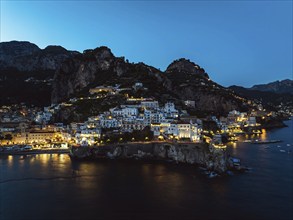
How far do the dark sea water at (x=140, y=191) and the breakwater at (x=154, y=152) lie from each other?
266cm

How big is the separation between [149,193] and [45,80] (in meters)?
142

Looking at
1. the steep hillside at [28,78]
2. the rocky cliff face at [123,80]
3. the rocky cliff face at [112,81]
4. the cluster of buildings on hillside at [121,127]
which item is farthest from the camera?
the steep hillside at [28,78]

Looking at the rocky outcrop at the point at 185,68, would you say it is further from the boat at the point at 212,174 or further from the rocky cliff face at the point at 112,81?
the boat at the point at 212,174

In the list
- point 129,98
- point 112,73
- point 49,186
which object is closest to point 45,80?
point 112,73

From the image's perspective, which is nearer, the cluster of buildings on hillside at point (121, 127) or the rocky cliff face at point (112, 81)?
the cluster of buildings on hillside at point (121, 127)

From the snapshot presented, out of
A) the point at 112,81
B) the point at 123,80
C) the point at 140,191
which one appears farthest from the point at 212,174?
the point at 112,81

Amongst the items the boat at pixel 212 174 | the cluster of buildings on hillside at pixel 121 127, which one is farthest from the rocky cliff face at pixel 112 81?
the boat at pixel 212 174

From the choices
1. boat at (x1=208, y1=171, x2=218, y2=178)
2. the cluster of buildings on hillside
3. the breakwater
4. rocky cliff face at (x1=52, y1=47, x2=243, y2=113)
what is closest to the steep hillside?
rocky cliff face at (x1=52, y1=47, x2=243, y2=113)

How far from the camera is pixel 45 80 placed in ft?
529

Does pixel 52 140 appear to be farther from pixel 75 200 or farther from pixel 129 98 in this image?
pixel 75 200

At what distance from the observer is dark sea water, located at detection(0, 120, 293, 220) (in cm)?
2823

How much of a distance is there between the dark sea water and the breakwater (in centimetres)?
266

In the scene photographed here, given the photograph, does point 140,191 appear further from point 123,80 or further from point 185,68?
point 185,68

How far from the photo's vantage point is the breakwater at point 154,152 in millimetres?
46594
